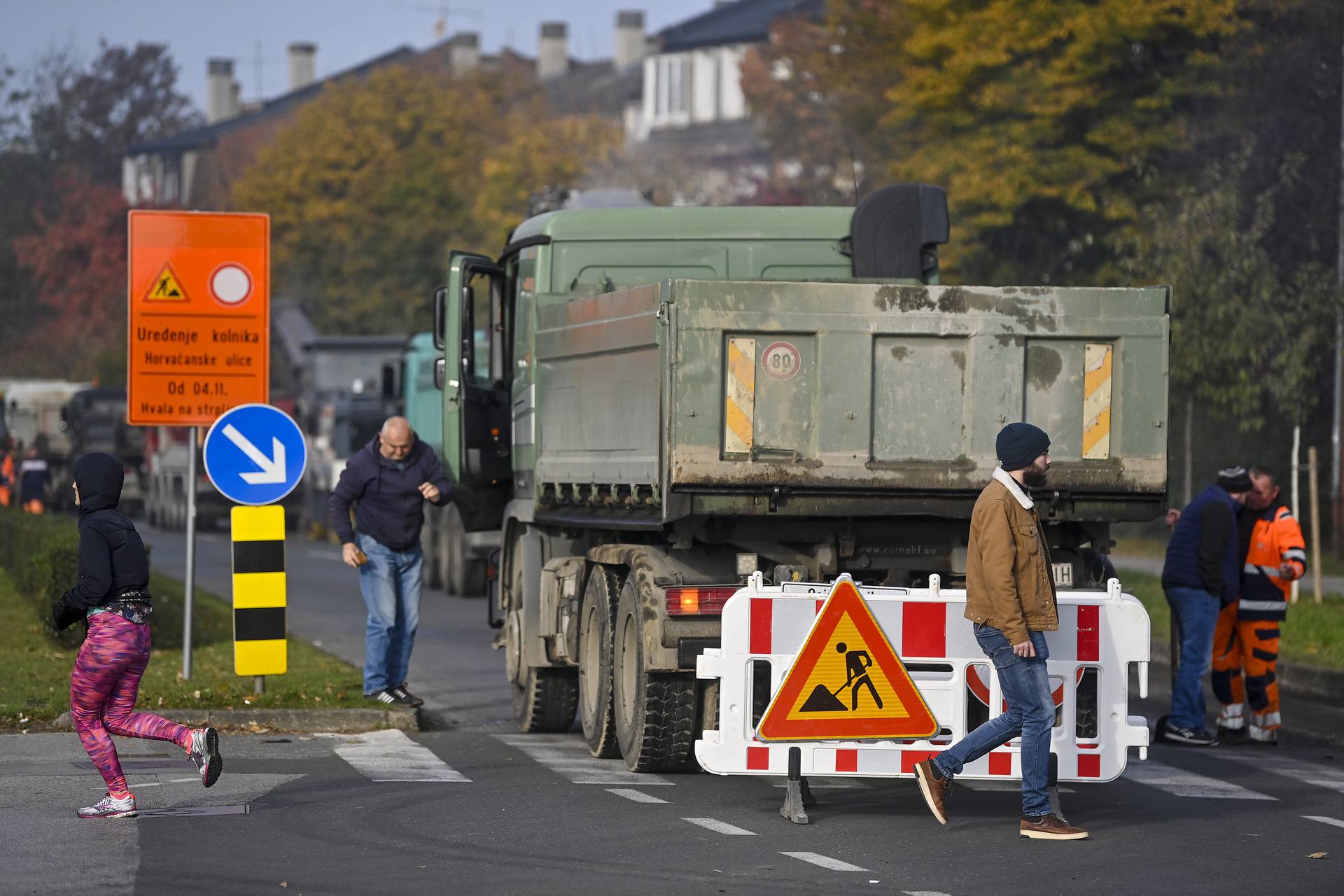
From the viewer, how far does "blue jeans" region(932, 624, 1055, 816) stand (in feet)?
31.2

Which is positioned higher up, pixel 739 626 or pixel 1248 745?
pixel 739 626

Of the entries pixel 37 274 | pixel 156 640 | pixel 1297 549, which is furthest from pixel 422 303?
pixel 1297 549

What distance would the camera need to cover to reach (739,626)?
10055mm

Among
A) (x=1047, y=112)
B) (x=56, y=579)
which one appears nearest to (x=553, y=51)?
(x=1047, y=112)

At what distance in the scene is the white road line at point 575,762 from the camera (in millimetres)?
11180

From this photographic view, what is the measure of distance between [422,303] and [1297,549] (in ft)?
165

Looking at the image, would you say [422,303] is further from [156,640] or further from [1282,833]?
[1282,833]

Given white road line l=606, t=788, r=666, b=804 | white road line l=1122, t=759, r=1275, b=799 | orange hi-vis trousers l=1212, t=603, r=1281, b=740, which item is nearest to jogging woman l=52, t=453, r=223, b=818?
white road line l=606, t=788, r=666, b=804

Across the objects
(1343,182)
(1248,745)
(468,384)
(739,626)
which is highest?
(1343,182)

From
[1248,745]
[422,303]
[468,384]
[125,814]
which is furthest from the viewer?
[422,303]

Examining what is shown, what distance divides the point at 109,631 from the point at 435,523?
17.9 metres

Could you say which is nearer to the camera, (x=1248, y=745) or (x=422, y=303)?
(x=1248, y=745)

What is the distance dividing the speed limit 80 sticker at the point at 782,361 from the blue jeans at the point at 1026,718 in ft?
5.20

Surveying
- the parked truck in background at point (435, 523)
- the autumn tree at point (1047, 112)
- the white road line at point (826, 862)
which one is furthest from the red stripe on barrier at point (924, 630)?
the autumn tree at point (1047, 112)
